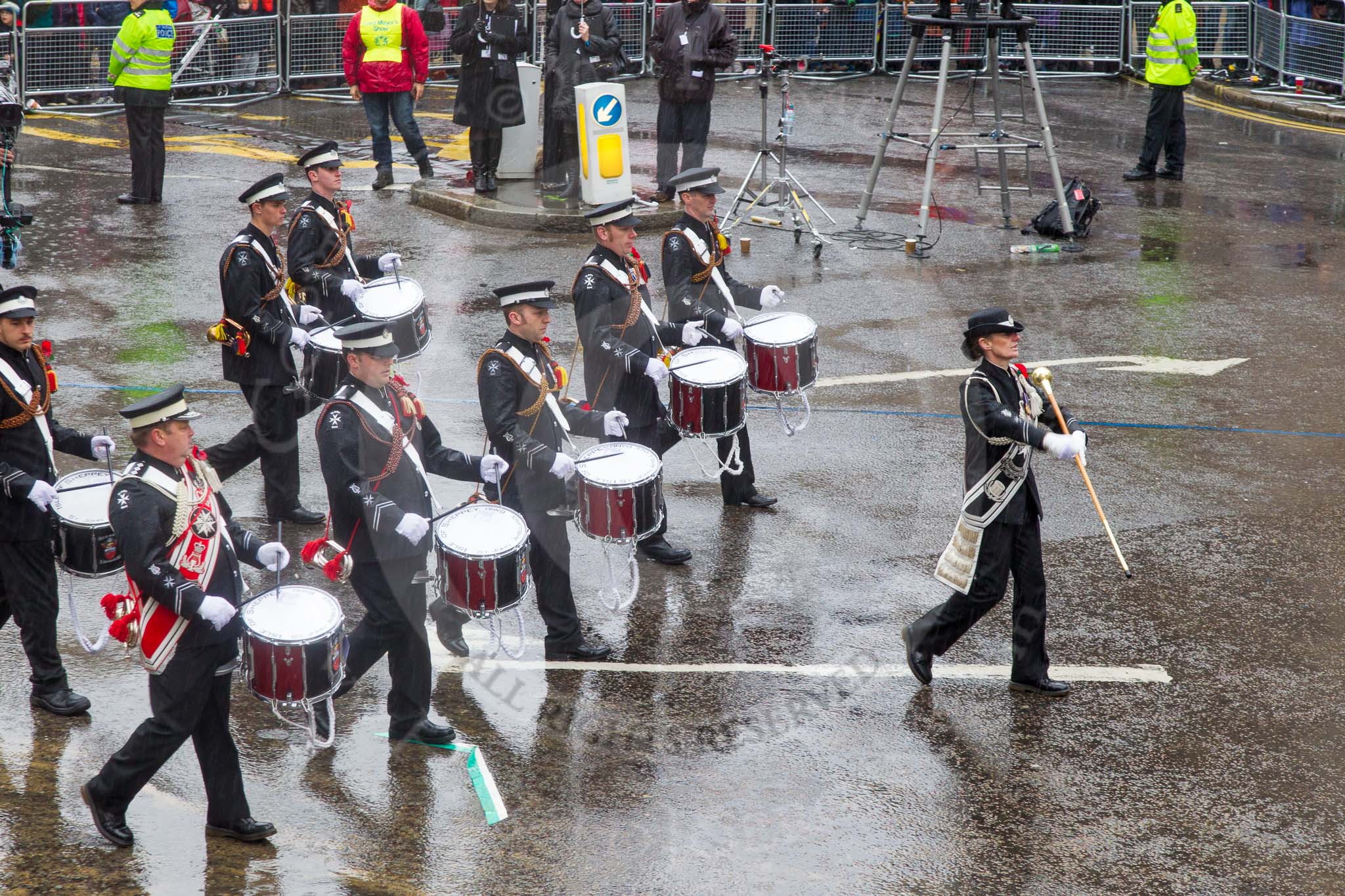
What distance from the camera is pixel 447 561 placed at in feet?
21.3

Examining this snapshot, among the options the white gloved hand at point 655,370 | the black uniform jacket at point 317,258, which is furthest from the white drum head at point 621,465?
the black uniform jacket at point 317,258

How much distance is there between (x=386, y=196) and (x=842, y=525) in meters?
9.10

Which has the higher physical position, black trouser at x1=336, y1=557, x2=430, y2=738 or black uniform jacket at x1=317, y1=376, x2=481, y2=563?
black uniform jacket at x1=317, y1=376, x2=481, y2=563

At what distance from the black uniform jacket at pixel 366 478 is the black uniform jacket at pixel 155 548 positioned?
799 mm

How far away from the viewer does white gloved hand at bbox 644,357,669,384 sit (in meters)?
8.15

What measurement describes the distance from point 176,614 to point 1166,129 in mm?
14915

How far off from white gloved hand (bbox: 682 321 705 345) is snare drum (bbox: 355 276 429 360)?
1660mm

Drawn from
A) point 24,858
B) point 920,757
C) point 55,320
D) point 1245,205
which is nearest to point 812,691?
point 920,757

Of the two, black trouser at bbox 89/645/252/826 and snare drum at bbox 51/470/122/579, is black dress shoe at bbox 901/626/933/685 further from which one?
snare drum at bbox 51/470/122/579

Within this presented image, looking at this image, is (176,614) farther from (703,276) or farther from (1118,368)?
(1118,368)

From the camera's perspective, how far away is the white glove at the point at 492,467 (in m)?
6.81

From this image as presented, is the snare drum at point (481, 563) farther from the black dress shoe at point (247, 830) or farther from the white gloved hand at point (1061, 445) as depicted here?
the white gloved hand at point (1061, 445)

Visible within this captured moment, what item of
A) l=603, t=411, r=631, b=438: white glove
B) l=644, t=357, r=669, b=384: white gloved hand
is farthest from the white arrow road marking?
l=603, t=411, r=631, b=438: white glove

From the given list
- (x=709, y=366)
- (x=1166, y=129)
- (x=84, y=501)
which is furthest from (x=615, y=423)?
(x=1166, y=129)
